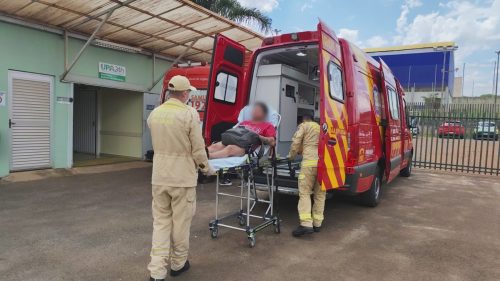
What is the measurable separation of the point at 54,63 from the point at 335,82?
22.6 feet

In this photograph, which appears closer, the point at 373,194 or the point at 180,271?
the point at 180,271

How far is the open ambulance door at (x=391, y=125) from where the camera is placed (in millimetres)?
6223

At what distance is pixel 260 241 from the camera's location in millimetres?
4480

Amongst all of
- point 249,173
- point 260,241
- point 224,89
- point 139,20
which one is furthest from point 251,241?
point 139,20

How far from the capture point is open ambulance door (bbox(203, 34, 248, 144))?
5.36m

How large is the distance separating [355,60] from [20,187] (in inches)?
252

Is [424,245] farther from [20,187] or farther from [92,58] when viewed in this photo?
[92,58]

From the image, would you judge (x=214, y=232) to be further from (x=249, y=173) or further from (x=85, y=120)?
(x=85, y=120)

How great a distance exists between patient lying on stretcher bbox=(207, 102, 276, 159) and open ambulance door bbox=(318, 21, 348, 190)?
645 mm

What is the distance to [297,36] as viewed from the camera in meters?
5.37

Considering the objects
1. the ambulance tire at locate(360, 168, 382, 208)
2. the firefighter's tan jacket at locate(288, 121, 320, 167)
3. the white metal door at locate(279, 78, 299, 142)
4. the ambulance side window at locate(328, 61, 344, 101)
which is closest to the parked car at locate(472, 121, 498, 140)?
the ambulance tire at locate(360, 168, 382, 208)

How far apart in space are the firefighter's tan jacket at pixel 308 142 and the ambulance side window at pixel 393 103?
2.45 m

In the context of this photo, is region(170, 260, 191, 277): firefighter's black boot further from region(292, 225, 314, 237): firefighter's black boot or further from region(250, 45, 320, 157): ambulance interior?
region(250, 45, 320, 157): ambulance interior

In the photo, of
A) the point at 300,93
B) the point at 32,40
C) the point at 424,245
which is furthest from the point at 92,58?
the point at 424,245
